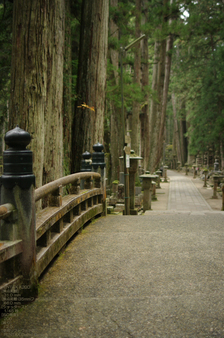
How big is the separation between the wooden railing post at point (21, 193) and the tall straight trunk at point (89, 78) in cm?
559

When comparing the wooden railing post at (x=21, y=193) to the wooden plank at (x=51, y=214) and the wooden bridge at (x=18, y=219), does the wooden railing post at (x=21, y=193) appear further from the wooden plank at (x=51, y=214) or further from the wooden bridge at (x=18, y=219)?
the wooden plank at (x=51, y=214)

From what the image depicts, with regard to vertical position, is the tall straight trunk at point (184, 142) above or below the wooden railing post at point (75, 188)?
above

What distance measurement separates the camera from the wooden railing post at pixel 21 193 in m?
2.84

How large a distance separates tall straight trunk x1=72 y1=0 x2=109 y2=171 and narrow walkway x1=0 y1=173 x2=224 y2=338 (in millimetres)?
3797

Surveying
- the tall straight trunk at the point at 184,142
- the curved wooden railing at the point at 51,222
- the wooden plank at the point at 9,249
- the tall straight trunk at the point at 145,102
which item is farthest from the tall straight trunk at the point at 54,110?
the tall straight trunk at the point at 184,142

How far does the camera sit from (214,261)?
409cm

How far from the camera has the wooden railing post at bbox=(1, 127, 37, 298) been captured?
2842mm

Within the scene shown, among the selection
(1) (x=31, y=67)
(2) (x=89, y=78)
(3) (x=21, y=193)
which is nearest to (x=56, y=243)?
(3) (x=21, y=193)

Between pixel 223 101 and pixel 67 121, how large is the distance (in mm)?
22755

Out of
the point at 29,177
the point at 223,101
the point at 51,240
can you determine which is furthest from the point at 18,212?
the point at 223,101

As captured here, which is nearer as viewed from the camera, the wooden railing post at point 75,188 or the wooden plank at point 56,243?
the wooden plank at point 56,243

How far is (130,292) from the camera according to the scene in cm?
322

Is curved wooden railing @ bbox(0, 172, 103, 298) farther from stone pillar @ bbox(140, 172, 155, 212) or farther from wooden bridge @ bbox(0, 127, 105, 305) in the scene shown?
stone pillar @ bbox(140, 172, 155, 212)

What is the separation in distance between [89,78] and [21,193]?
6091 millimetres
